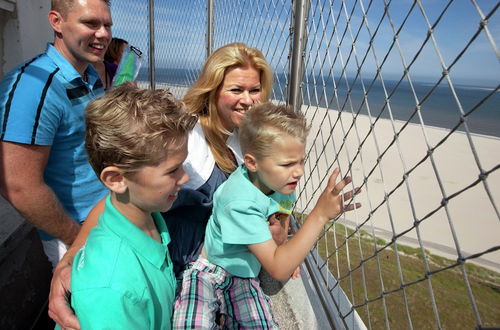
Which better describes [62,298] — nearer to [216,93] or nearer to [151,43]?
[216,93]

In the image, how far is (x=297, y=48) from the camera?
1771 millimetres

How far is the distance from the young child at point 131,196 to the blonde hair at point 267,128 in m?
0.36

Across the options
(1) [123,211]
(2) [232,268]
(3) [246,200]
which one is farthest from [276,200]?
(1) [123,211]

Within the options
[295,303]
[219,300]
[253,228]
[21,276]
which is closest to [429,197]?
[295,303]

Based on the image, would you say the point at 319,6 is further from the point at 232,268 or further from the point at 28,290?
the point at 28,290

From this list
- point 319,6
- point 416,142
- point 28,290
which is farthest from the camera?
point 416,142

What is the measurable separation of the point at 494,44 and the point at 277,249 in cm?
86

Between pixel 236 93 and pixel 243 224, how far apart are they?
735 millimetres

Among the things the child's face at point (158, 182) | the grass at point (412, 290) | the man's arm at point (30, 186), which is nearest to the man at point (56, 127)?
the man's arm at point (30, 186)

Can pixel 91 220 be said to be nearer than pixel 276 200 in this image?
Yes

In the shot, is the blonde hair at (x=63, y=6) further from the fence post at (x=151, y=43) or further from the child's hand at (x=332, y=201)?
the fence post at (x=151, y=43)

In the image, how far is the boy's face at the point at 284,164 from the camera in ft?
4.17

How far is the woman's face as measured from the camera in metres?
1.65

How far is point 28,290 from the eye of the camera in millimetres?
1894
